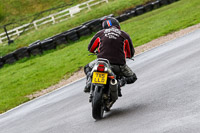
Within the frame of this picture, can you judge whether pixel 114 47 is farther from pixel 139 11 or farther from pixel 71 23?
pixel 71 23

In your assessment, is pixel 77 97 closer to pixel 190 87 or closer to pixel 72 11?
pixel 190 87

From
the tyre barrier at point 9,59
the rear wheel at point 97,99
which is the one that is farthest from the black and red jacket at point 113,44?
the tyre barrier at point 9,59

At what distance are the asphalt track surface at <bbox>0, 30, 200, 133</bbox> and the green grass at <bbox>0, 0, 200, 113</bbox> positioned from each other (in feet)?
7.82

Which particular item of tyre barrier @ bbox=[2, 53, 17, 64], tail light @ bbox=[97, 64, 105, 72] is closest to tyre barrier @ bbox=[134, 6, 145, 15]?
tyre barrier @ bbox=[2, 53, 17, 64]

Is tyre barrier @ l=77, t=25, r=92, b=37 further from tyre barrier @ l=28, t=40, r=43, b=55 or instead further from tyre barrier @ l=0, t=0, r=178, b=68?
tyre barrier @ l=28, t=40, r=43, b=55

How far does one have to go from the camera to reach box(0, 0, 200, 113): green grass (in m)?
14.4

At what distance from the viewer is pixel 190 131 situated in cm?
493

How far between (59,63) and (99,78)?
12083 millimetres

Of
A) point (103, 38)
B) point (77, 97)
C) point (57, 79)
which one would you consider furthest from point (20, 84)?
point (103, 38)

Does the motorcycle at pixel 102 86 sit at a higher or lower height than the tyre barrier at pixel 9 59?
higher

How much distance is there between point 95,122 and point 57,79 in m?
8.16

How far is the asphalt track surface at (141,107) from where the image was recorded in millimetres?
5789

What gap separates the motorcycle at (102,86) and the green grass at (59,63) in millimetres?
6108

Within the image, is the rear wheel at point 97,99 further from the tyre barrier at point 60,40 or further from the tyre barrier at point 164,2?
the tyre barrier at point 164,2
